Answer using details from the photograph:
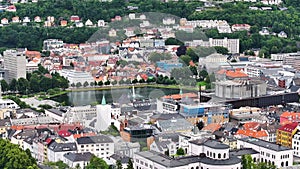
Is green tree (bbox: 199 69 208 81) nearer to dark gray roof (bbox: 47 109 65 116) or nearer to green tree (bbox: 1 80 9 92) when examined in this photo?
green tree (bbox: 1 80 9 92)

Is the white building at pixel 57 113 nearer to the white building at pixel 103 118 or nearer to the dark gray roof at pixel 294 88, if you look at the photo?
the white building at pixel 103 118

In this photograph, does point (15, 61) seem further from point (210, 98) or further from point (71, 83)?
point (210, 98)

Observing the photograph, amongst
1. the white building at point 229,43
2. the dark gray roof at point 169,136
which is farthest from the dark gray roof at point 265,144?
the white building at point 229,43

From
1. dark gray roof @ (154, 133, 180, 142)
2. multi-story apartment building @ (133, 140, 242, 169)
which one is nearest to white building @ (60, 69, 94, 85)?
dark gray roof @ (154, 133, 180, 142)

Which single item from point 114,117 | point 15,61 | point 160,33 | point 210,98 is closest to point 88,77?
point 15,61

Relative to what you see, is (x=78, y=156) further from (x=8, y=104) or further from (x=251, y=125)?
(x=8, y=104)
